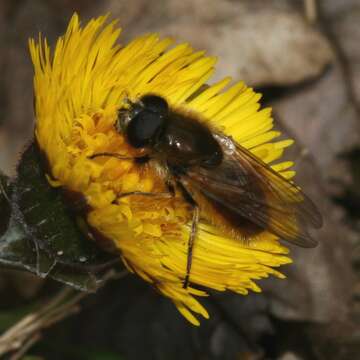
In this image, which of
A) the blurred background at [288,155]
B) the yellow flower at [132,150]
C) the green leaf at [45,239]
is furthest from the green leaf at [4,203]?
the blurred background at [288,155]

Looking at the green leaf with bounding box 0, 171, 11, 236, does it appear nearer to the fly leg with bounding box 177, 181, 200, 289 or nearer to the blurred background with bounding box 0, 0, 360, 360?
the fly leg with bounding box 177, 181, 200, 289

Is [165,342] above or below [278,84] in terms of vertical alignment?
below

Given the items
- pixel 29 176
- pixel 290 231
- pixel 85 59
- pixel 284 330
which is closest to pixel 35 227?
pixel 29 176

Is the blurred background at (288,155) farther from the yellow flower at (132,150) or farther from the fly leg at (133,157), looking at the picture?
the fly leg at (133,157)

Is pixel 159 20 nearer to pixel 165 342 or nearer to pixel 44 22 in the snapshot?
pixel 44 22

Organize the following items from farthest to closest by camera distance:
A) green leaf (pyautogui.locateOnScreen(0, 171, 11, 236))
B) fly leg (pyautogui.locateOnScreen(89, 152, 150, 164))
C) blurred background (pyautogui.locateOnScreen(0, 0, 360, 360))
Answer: blurred background (pyautogui.locateOnScreen(0, 0, 360, 360)), fly leg (pyautogui.locateOnScreen(89, 152, 150, 164)), green leaf (pyautogui.locateOnScreen(0, 171, 11, 236))

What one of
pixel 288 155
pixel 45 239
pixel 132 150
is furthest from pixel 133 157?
pixel 288 155

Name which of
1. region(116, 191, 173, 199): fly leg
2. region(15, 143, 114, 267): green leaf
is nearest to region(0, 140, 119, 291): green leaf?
region(15, 143, 114, 267): green leaf
